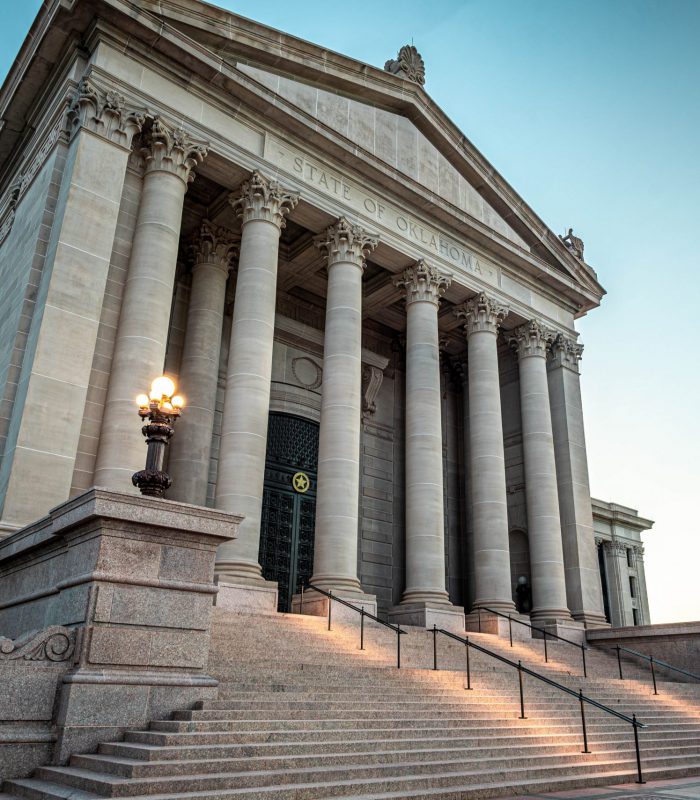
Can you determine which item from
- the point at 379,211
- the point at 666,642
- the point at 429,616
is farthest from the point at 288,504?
the point at 666,642

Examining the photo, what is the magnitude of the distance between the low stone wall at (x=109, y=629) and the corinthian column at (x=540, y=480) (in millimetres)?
18759

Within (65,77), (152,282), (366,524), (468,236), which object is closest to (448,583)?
(366,524)

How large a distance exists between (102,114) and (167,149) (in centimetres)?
197

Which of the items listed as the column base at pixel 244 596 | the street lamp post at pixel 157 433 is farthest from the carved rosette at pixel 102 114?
the column base at pixel 244 596

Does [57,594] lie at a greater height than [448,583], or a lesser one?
lesser

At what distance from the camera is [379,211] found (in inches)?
1031

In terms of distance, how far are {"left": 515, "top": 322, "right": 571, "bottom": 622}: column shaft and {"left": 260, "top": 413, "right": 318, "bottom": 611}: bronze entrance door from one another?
8.49 meters

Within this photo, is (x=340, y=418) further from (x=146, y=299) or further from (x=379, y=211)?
(x=379, y=211)

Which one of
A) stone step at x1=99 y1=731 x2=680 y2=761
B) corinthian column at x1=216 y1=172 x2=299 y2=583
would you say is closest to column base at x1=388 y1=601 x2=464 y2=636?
corinthian column at x1=216 y1=172 x2=299 y2=583

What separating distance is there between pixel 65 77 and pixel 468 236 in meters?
15.4

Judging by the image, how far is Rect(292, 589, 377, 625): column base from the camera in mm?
19875

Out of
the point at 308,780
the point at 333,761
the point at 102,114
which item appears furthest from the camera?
the point at 102,114

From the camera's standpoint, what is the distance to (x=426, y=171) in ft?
93.4

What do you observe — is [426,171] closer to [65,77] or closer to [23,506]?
[65,77]
